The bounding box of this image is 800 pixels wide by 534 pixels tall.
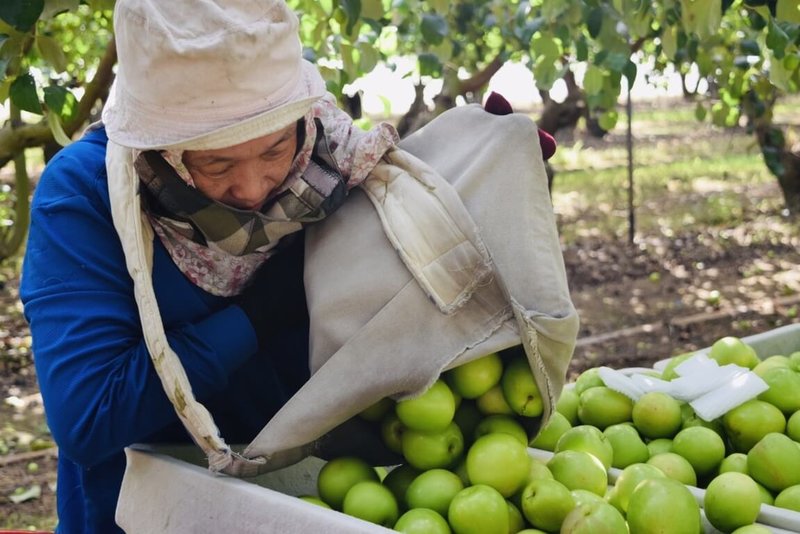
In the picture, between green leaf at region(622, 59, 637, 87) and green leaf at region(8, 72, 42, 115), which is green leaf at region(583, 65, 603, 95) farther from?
green leaf at region(8, 72, 42, 115)

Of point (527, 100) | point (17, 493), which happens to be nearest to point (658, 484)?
point (17, 493)

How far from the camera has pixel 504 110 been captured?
1785mm

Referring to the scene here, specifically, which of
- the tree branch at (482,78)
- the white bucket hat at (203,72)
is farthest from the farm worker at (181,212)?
the tree branch at (482,78)

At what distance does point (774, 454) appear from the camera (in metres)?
1.75

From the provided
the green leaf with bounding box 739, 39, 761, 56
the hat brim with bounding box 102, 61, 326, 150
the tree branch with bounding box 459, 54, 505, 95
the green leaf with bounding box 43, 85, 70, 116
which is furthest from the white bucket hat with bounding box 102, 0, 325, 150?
the tree branch with bounding box 459, 54, 505, 95

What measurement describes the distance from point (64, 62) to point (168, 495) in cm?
122

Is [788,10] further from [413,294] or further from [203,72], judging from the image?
[203,72]

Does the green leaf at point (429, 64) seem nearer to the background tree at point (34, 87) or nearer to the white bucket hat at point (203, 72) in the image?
the background tree at point (34, 87)

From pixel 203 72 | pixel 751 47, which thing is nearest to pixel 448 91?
pixel 751 47

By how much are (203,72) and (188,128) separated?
0.09m

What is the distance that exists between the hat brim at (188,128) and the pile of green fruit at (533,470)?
48 cm

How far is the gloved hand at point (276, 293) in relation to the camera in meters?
1.73

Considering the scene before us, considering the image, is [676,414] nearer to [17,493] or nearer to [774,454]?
[774,454]

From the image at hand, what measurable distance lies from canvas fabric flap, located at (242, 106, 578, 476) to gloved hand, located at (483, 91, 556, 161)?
3.4 inches
